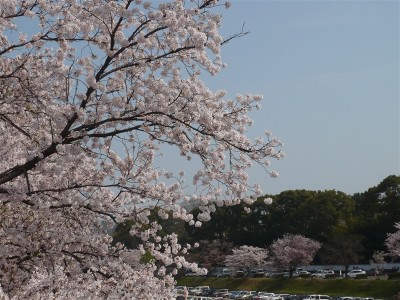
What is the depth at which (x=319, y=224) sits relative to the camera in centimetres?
5619

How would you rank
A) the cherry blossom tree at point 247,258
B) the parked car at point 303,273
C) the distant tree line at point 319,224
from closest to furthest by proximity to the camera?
the distant tree line at point 319,224
the parked car at point 303,273
the cherry blossom tree at point 247,258

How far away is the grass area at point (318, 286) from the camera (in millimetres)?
39344

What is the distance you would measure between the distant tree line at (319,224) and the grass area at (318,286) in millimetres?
3478

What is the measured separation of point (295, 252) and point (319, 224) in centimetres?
660

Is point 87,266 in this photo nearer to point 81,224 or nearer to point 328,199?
point 81,224

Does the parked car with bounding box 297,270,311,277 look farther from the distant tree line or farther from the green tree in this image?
the green tree

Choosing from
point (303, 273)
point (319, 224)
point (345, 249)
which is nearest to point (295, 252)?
point (303, 273)

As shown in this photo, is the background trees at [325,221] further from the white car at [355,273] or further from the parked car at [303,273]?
the parked car at [303,273]

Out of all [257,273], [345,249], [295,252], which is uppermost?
[295,252]

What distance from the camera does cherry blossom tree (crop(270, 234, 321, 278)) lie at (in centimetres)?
5111

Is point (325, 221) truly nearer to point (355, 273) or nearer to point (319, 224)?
point (319, 224)

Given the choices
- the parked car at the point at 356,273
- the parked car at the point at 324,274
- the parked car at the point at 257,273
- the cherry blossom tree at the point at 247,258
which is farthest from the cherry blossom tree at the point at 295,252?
the parked car at the point at 257,273

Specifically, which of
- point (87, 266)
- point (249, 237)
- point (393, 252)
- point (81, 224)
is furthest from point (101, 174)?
point (249, 237)

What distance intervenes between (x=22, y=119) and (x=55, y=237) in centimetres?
256
